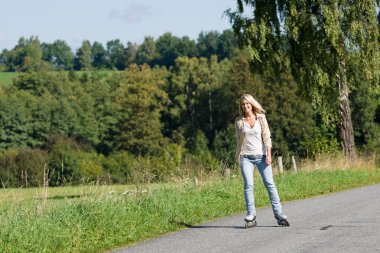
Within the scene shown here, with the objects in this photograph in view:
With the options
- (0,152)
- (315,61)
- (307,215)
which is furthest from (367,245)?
(0,152)

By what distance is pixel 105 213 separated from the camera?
10.8 m

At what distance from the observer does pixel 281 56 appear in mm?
30250

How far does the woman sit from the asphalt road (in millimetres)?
487

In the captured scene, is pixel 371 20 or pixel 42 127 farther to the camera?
pixel 42 127

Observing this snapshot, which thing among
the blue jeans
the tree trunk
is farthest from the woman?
the tree trunk

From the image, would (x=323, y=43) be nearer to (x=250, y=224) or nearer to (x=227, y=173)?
(x=227, y=173)

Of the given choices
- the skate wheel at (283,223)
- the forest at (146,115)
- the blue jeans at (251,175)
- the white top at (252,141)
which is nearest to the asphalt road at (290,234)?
the skate wheel at (283,223)

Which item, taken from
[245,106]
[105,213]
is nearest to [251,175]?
[245,106]

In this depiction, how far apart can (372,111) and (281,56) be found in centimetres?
5625

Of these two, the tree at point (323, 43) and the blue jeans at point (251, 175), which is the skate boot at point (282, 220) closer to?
the blue jeans at point (251, 175)

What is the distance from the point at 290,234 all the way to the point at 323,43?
19844 mm

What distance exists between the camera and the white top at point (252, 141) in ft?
36.2

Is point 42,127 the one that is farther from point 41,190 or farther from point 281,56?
point 41,190

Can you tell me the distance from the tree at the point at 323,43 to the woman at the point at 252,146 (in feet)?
58.3
